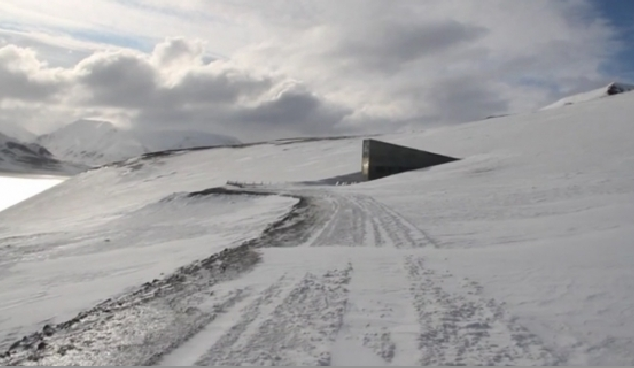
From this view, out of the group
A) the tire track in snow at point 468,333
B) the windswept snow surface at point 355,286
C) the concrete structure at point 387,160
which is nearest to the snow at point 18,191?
the concrete structure at point 387,160

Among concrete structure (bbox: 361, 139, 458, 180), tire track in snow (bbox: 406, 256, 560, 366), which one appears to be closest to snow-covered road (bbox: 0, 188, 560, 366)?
tire track in snow (bbox: 406, 256, 560, 366)

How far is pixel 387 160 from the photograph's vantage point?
41.6 m

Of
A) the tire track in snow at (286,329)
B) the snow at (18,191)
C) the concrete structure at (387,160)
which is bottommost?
the snow at (18,191)

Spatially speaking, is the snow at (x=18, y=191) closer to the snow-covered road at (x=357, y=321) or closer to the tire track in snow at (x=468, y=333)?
the snow-covered road at (x=357, y=321)

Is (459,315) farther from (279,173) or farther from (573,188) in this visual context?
(279,173)

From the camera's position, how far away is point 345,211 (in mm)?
18859

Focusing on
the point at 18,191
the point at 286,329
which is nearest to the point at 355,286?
the point at 286,329

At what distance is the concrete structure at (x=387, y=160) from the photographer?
41281 mm

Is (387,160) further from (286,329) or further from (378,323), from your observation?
(286,329)

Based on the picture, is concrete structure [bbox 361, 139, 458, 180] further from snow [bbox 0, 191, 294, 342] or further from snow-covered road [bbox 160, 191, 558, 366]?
snow-covered road [bbox 160, 191, 558, 366]

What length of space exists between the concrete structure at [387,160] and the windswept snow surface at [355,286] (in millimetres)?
18866

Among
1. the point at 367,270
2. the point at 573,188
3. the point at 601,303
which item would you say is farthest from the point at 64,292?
the point at 573,188

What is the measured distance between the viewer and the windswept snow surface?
17.3 ft

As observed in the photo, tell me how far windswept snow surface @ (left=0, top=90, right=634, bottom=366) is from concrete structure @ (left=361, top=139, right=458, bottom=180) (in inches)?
743
